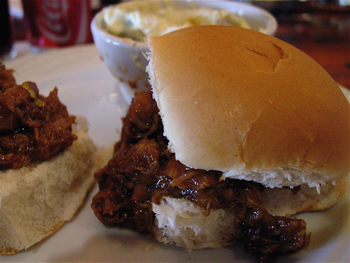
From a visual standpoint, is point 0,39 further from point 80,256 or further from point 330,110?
point 330,110

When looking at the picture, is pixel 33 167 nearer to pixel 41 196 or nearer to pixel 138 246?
pixel 41 196

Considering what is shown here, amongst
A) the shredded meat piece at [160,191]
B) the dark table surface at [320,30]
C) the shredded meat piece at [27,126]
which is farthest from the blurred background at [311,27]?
the shredded meat piece at [160,191]

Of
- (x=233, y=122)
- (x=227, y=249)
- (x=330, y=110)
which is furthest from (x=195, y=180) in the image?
(x=330, y=110)

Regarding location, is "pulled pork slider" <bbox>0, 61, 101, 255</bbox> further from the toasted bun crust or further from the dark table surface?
the dark table surface

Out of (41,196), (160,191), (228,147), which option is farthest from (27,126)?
(228,147)

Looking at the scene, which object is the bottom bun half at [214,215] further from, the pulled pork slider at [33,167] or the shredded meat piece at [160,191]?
the pulled pork slider at [33,167]

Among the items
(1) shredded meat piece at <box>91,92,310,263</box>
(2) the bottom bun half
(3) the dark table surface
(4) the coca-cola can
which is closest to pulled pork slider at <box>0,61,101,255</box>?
(1) shredded meat piece at <box>91,92,310,263</box>
